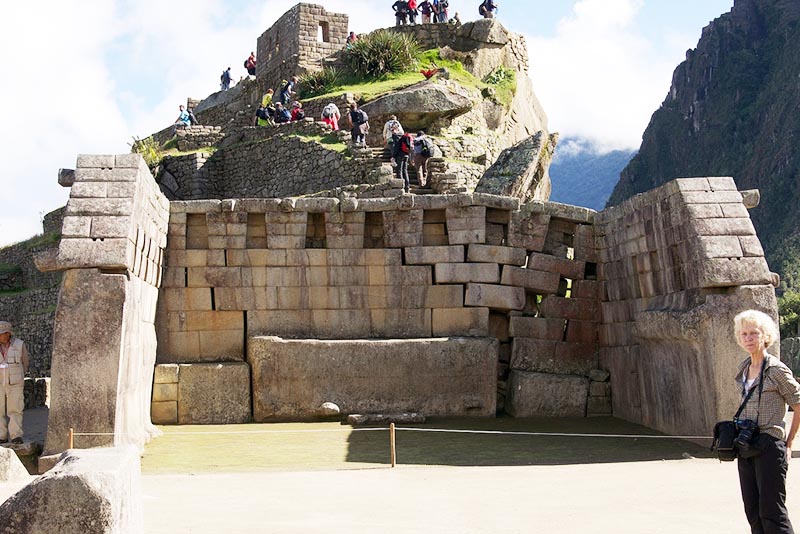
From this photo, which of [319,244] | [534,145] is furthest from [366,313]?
[534,145]

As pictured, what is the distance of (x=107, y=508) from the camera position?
5742 millimetres

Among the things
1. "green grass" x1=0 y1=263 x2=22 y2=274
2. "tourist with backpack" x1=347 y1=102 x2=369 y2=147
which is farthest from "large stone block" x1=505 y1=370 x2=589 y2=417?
"green grass" x1=0 y1=263 x2=22 y2=274

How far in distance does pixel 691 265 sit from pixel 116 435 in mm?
6926

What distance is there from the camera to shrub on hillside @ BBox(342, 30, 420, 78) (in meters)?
33.7

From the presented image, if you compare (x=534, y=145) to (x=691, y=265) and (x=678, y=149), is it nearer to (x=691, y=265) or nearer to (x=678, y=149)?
(x=691, y=265)

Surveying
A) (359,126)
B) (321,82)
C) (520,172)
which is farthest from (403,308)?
(321,82)

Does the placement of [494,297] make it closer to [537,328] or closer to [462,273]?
[462,273]

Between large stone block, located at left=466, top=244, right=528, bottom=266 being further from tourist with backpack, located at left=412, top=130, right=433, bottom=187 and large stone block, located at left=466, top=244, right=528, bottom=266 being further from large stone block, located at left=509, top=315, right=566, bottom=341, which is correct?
tourist with backpack, located at left=412, top=130, right=433, bottom=187

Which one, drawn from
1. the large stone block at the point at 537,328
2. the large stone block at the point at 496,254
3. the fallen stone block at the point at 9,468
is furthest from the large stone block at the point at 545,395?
the fallen stone block at the point at 9,468

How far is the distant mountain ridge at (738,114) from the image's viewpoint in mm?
83688

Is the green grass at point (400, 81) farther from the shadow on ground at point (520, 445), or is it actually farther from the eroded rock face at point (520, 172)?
the shadow on ground at point (520, 445)

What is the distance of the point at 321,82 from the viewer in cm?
3447

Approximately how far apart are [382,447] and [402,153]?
11.5 meters

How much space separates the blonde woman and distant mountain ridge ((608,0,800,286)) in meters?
73.8
